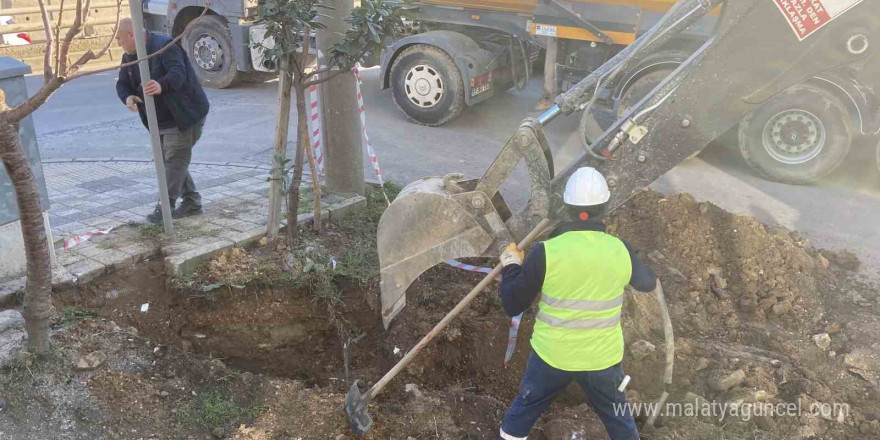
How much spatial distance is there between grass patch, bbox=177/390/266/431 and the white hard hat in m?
2.13

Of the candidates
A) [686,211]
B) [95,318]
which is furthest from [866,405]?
[95,318]

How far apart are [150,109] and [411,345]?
2687 millimetres

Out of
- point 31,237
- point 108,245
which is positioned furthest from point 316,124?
point 31,237

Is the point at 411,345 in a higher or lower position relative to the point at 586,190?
lower

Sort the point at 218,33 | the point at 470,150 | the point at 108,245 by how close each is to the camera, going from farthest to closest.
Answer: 1. the point at 218,33
2. the point at 470,150
3. the point at 108,245

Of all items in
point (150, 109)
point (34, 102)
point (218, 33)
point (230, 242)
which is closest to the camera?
point (34, 102)

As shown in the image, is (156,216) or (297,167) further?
(156,216)

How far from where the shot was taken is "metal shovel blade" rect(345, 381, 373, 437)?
3.63 metres

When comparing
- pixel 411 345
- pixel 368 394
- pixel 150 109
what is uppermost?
pixel 150 109

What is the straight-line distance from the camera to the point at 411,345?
4.63 m

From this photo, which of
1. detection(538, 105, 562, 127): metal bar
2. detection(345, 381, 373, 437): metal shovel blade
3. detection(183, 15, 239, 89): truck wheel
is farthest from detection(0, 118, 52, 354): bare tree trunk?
detection(183, 15, 239, 89): truck wheel

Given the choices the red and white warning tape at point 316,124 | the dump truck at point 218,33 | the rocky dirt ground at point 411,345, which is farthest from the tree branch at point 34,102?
the dump truck at point 218,33

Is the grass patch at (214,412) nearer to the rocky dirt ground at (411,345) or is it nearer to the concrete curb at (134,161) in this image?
the rocky dirt ground at (411,345)

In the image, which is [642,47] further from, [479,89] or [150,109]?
[479,89]
